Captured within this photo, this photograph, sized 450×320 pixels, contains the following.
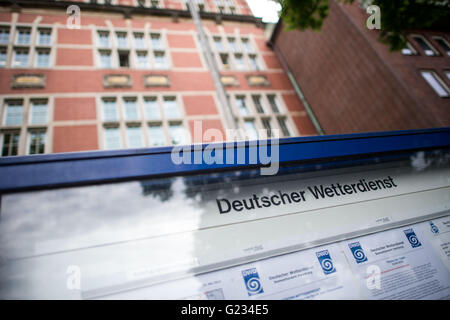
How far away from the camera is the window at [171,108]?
11633 mm

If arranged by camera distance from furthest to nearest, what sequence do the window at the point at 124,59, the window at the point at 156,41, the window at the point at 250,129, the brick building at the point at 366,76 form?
the window at the point at 156,41 → the window at the point at 124,59 → the window at the point at 250,129 → the brick building at the point at 366,76

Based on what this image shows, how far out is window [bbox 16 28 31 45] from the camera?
37.8 ft

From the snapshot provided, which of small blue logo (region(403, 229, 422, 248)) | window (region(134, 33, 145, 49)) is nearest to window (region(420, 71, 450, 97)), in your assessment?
small blue logo (region(403, 229, 422, 248))

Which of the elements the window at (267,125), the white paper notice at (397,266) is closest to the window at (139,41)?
the window at (267,125)

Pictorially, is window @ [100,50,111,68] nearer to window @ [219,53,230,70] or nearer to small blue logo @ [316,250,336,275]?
window @ [219,53,230,70]

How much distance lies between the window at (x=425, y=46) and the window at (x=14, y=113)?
17.9 metres

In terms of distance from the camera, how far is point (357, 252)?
234cm

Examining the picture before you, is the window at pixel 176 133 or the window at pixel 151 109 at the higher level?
the window at pixel 151 109

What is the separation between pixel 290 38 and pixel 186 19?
6201mm

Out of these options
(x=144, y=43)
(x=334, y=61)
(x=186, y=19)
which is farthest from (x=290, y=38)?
(x=144, y=43)

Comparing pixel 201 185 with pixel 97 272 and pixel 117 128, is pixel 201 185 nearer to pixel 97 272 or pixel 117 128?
pixel 97 272

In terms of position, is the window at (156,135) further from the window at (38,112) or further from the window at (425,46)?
the window at (425,46)

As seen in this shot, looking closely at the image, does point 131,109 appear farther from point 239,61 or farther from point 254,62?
point 254,62

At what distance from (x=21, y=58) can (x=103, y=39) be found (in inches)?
146
